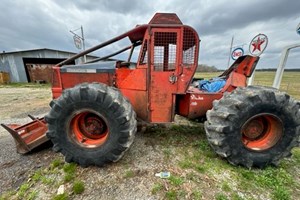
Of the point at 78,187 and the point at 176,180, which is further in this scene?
the point at 176,180

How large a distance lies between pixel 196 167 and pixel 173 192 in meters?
0.73

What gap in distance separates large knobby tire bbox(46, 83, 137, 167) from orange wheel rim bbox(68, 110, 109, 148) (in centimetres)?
2

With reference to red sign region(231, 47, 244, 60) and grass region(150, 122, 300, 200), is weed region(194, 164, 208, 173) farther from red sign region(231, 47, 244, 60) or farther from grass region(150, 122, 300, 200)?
red sign region(231, 47, 244, 60)

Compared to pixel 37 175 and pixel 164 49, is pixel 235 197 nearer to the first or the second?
pixel 164 49

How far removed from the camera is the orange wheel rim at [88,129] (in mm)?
2921

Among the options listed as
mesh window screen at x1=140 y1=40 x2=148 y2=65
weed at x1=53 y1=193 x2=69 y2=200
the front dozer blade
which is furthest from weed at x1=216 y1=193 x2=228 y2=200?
the front dozer blade

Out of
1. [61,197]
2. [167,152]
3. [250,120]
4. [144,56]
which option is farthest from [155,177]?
[144,56]

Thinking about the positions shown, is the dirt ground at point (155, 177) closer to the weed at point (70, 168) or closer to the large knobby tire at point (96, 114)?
the weed at point (70, 168)

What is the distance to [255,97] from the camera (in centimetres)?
265

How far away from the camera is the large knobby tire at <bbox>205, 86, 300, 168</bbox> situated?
2670 mm

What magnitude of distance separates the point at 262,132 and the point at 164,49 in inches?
92.5

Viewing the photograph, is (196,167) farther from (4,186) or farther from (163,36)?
(4,186)

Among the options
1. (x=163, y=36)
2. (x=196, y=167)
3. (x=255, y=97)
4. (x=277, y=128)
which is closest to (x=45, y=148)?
(x=196, y=167)

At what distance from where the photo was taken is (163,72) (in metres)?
3.03
